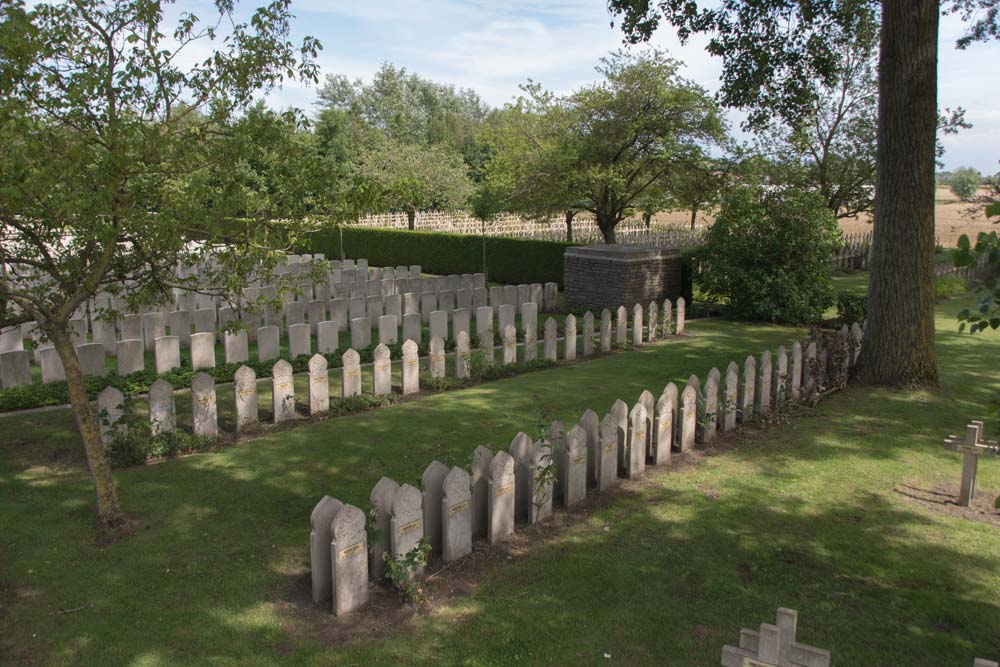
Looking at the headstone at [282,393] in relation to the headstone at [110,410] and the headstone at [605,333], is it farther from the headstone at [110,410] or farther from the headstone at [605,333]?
the headstone at [605,333]

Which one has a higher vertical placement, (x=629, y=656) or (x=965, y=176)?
(x=965, y=176)

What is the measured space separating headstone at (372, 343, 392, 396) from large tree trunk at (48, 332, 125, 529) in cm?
431

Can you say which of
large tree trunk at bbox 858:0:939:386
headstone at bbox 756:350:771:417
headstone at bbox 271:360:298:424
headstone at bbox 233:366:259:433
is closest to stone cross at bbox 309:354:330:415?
headstone at bbox 271:360:298:424

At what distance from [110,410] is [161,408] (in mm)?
475

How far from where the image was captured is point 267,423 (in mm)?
9148

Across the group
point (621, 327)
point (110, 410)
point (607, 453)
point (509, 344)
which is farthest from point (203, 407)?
point (621, 327)

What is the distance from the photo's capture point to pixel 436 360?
36.7 ft

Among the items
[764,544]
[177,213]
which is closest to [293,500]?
[177,213]

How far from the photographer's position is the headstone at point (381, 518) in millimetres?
5328

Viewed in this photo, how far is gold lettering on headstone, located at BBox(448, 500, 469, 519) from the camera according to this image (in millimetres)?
5602

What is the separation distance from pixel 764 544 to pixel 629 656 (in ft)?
6.75

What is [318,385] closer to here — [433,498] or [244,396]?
[244,396]

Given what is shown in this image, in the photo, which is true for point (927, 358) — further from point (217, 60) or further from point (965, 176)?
point (965, 176)

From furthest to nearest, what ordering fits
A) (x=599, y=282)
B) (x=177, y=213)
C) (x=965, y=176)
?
(x=965, y=176)
(x=599, y=282)
(x=177, y=213)
